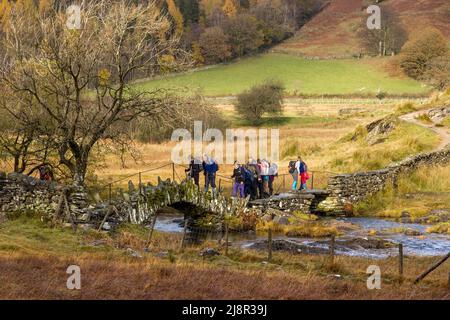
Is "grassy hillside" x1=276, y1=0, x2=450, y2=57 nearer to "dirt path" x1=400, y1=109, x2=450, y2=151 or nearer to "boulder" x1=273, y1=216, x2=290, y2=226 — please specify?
"dirt path" x1=400, y1=109, x2=450, y2=151

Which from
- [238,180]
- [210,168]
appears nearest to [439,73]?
[238,180]

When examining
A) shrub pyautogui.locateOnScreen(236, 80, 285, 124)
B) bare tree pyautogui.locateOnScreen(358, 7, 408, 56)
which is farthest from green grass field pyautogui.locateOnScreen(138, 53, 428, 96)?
shrub pyautogui.locateOnScreen(236, 80, 285, 124)

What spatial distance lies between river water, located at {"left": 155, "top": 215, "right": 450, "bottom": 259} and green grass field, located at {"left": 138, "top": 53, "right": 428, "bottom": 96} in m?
67.9

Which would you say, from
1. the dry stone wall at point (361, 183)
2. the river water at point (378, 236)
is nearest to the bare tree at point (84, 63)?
the river water at point (378, 236)

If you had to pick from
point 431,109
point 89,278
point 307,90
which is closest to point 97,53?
point 89,278

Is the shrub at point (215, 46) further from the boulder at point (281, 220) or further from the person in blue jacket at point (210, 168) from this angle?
the boulder at point (281, 220)

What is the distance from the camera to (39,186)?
76.7ft

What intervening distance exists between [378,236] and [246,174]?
26.7ft

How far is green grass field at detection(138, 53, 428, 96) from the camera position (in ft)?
356

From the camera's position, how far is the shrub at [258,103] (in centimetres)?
8169

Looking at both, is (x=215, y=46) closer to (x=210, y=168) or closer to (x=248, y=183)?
(x=248, y=183)

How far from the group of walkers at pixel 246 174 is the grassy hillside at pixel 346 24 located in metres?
105

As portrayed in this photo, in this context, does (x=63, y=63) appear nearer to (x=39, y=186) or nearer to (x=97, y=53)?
(x=97, y=53)

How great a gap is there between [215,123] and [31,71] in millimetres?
43336
